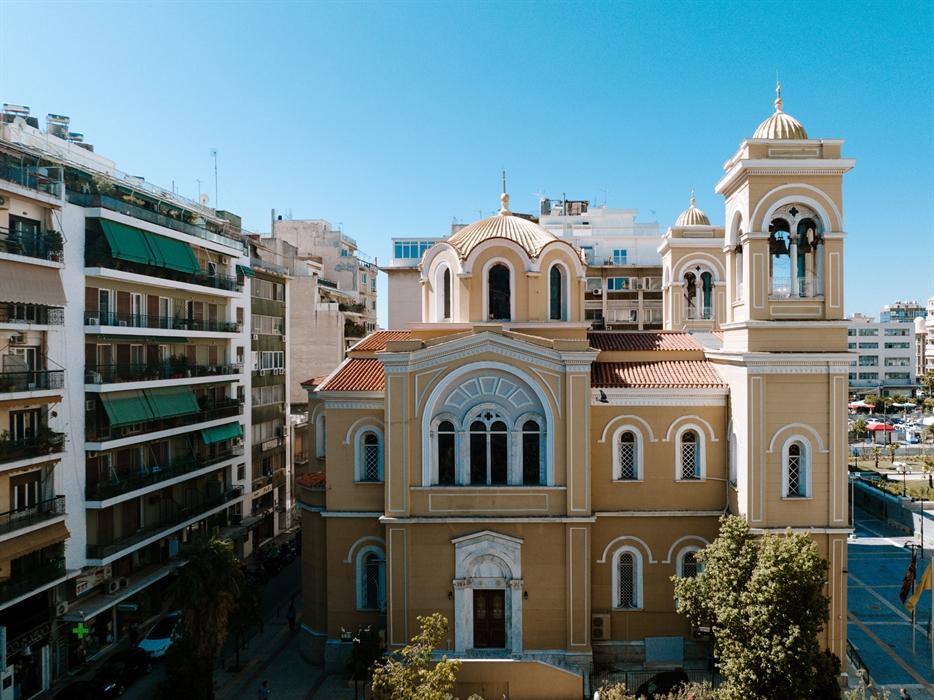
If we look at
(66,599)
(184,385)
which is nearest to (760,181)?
(184,385)

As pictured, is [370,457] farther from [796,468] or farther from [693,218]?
[693,218]

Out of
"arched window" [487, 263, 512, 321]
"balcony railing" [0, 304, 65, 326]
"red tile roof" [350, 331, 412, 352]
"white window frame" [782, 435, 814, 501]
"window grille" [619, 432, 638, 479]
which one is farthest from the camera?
"red tile roof" [350, 331, 412, 352]

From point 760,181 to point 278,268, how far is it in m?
27.1

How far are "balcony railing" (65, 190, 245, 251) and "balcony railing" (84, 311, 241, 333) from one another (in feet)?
12.3

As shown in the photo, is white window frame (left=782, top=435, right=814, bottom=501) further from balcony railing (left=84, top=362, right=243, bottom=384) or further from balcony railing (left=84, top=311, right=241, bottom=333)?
balcony railing (left=84, top=311, right=241, bottom=333)

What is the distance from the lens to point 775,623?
15.9m

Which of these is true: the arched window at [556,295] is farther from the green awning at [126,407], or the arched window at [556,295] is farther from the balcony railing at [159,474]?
the balcony railing at [159,474]

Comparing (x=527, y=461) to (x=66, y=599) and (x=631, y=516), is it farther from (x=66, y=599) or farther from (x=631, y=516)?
(x=66, y=599)

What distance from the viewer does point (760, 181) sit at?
1955 cm

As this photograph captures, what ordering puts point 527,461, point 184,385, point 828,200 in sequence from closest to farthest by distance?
1. point 828,200
2. point 527,461
3. point 184,385

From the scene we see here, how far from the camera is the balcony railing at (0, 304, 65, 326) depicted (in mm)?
19953

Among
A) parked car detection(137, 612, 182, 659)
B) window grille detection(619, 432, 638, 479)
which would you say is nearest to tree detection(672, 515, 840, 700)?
window grille detection(619, 432, 638, 479)

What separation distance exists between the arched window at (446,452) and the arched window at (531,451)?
2.21 metres

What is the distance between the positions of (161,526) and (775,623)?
866 inches
